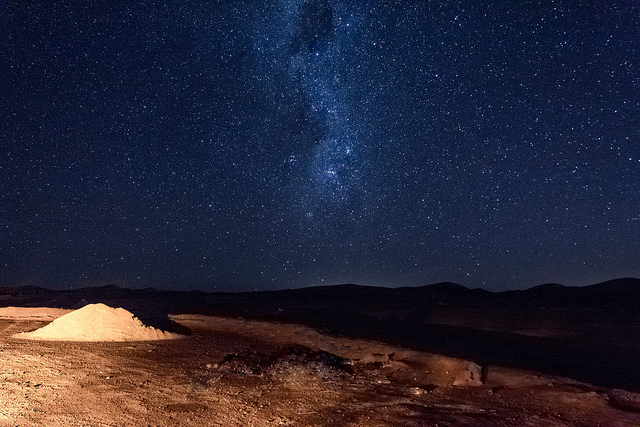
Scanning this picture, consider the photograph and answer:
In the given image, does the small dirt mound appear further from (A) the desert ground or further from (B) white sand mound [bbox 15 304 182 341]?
(B) white sand mound [bbox 15 304 182 341]

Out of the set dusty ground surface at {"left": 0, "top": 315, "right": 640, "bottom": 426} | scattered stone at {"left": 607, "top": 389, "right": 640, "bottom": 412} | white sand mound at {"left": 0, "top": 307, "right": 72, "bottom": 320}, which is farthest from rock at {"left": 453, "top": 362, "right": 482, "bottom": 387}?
white sand mound at {"left": 0, "top": 307, "right": 72, "bottom": 320}

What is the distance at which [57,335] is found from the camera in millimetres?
11258

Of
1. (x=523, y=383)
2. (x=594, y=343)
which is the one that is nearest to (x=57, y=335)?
(x=523, y=383)

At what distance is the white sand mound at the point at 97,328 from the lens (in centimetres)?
1130

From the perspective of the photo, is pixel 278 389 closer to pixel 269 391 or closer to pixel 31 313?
pixel 269 391

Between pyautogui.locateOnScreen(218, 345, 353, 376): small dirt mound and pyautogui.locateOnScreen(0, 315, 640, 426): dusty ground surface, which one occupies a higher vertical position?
pyautogui.locateOnScreen(218, 345, 353, 376): small dirt mound

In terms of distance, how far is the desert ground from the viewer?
554 centimetres

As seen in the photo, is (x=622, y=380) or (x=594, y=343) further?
(x=594, y=343)

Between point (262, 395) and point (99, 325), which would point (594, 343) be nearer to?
point (262, 395)

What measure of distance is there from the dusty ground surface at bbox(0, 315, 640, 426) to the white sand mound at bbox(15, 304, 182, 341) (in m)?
0.75

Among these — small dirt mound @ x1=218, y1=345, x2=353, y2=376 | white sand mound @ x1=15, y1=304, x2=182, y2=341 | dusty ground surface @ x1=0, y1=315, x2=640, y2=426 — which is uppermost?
white sand mound @ x1=15, y1=304, x2=182, y2=341

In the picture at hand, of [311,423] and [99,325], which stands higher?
[99,325]

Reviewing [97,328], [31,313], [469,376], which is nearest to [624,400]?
[469,376]

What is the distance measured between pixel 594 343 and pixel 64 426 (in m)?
18.8
